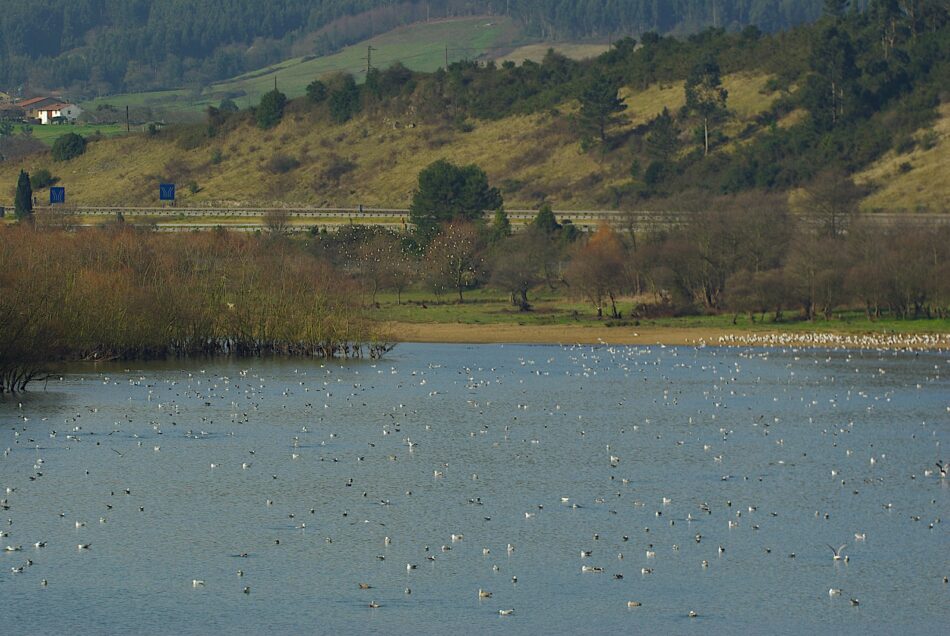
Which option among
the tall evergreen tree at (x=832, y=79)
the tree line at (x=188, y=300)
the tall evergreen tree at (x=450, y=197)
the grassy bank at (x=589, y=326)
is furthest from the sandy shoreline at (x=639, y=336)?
the tall evergreen tree at (x=832, y=79)

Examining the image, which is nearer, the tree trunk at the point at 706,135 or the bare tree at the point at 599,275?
the bare tree at the point at 599,275

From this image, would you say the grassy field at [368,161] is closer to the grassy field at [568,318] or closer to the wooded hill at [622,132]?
the wooded hill at [622,132]

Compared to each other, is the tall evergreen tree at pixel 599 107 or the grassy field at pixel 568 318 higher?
the tall evergreen tree at pixel 599 107

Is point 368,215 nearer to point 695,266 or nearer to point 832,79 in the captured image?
point 832,79

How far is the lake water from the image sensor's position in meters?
32.0

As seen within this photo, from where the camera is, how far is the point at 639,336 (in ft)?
297

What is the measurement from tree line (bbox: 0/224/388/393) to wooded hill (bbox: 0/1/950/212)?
160ft

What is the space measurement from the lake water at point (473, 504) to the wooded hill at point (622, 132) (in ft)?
206

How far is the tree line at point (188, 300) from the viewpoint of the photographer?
71.7 m

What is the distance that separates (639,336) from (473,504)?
49.7 m

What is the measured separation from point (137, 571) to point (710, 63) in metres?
144

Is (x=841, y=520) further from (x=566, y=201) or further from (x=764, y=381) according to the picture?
(x=566, y=201)

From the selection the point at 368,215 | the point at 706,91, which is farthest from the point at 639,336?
the point at 706,91

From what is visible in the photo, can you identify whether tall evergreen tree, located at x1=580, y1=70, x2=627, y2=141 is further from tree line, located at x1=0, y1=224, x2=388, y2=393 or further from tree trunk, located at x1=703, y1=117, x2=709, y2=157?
tree line, located at x1=0, y1=224, x2=388, y2=393
